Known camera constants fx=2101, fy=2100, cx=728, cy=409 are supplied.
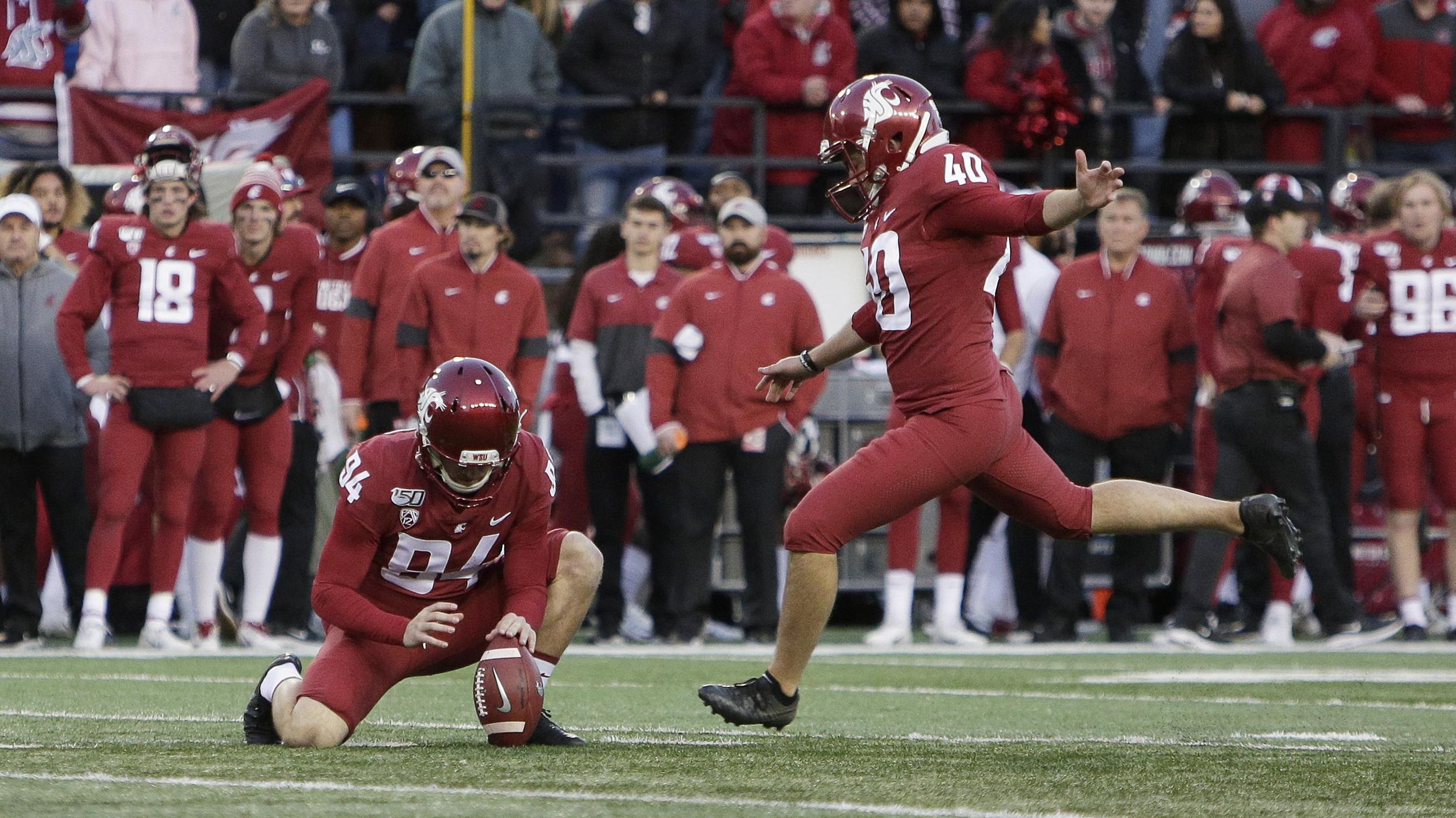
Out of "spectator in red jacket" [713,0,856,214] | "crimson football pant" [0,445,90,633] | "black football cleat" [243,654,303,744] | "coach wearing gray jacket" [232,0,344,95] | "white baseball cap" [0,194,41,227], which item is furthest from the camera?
"spectator in red jacket" [713,0,856,214]

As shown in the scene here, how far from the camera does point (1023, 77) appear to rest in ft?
40.3

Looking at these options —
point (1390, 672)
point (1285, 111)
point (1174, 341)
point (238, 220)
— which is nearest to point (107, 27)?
point (238, 220)

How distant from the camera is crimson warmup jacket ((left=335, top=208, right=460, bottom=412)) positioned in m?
9.67

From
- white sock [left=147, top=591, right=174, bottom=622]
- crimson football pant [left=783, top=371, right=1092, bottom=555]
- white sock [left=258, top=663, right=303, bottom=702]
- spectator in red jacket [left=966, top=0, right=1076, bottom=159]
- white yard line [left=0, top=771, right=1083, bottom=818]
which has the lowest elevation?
white sock [left=147, top=591, right=174, bottom=622]

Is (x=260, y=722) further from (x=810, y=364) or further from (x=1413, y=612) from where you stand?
(x=1413, y=612)

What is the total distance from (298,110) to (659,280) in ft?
8.95

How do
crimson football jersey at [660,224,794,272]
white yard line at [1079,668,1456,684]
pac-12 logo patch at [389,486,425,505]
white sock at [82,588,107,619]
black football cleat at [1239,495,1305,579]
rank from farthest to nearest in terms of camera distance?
crimson football jersey at [660,224,794,272], white sock at [82,588,107,619], white yard line at [1079,668,1456,684], black football cleat at [1239,495,1305,579], pac-12 logo patch at [389,486,425,505]

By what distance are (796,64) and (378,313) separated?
354 centimetres

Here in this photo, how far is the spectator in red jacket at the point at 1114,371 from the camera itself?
32.6ft

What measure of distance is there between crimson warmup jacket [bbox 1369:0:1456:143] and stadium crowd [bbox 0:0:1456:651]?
157 centimetres

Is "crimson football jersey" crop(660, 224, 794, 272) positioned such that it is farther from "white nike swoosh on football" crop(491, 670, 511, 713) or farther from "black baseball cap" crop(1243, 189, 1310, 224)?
"white nike swoosh on football" crop(491, 670, 511, 713)

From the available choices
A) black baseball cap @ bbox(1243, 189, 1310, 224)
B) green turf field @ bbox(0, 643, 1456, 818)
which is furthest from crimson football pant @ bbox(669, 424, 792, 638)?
black baseball cap @ bbox(1243, 189, 1310, 224)

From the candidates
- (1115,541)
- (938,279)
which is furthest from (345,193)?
(938,279)

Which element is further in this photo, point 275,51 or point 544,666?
point 275,51
